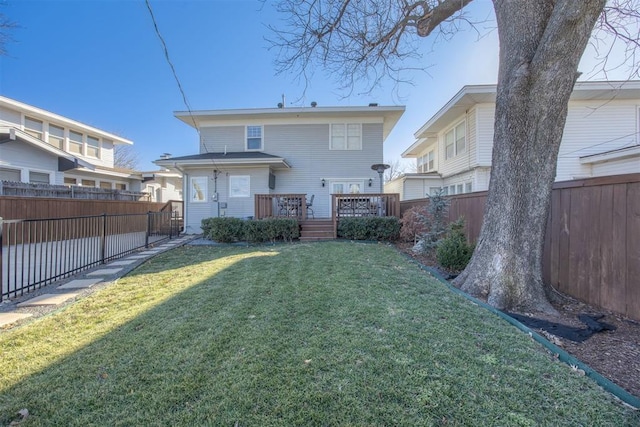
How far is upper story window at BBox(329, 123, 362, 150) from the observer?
12.7 m

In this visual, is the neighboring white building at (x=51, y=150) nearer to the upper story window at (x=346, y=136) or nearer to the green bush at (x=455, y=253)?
the upper story window at (x=346, y=136)

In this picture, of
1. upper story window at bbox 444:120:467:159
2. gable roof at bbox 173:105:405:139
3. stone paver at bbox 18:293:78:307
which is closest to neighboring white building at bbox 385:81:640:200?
upper story window at bbox 444:120:467:159

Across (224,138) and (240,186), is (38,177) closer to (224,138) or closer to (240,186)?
(224,138)

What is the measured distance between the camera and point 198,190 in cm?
1226

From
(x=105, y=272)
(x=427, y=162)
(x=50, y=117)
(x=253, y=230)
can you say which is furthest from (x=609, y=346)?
(x=50, y=117)

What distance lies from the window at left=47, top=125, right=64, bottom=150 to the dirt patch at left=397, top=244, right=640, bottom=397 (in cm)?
2106

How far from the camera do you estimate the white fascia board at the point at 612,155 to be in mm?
8766

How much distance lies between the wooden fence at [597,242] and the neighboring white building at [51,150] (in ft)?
58.0

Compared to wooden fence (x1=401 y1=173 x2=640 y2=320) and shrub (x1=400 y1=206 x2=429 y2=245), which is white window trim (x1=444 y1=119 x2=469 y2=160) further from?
wooden fence (x1=401 y1=173 x2=640 y2=320)

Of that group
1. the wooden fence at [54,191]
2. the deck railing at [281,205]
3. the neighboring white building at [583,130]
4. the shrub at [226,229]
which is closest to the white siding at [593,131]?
the neighboring white building at [583,130]

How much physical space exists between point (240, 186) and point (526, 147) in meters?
10.6

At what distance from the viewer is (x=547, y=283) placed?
13.4ft

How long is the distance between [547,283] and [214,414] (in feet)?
15.5

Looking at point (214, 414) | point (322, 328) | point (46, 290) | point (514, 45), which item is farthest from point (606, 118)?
point (46, 290)
